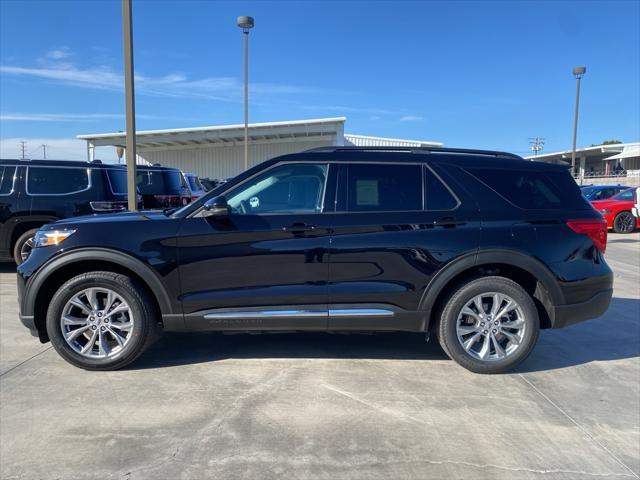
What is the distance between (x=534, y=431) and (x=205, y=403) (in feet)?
7.62

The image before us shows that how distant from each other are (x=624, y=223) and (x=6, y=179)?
1796cm

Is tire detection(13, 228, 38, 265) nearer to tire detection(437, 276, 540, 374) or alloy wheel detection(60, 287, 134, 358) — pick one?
alloy wheel detection(60, 287, 134, 358)

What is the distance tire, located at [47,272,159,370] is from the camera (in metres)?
4.02

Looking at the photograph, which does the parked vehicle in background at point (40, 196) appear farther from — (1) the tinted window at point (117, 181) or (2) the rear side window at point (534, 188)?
(2) the rear side window at point (534, 188)

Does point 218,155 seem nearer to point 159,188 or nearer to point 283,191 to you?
point 159,188

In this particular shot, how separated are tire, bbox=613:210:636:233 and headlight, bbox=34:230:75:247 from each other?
17522 mm

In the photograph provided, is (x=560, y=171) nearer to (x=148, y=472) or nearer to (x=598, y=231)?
(x=598, y=231)

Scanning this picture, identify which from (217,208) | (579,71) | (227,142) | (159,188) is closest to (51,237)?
(217,208)

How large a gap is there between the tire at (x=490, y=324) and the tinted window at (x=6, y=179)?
735cm

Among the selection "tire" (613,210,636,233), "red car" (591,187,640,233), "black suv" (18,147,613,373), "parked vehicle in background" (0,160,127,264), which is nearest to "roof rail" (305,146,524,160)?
"black suv" (18,147,613,373)

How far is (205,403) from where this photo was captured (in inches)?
141

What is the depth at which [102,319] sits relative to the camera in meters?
4.07

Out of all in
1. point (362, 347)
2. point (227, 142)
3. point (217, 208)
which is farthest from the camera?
point (227, 142)

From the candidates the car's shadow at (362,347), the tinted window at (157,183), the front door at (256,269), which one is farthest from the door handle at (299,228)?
the tinted window at (157,183)
